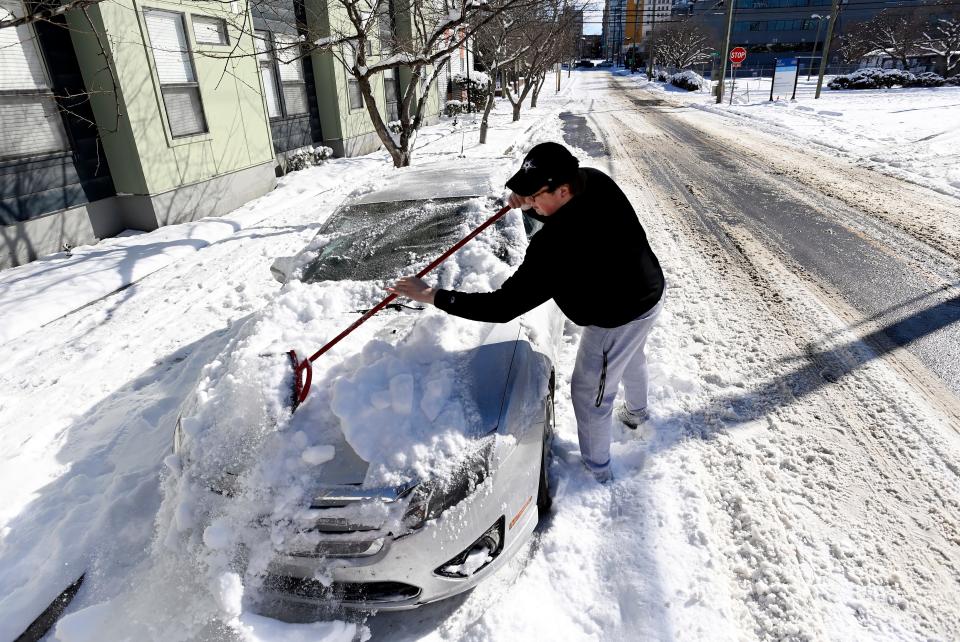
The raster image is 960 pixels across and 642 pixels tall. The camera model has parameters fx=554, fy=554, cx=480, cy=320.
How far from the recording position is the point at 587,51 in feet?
373

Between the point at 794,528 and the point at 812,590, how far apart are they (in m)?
0.35

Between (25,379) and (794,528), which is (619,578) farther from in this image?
(25,379)

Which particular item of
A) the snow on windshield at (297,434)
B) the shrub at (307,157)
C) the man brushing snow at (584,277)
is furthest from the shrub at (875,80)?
the snow on windshield at (297,434)

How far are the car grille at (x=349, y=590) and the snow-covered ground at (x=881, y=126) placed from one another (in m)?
9.90

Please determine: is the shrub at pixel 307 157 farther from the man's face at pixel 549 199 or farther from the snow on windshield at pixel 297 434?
the man's face at pixel 549 199

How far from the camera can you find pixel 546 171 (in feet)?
8.02

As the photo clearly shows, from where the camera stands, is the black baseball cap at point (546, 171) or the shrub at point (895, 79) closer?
the black baseball cap at point (546, 171)

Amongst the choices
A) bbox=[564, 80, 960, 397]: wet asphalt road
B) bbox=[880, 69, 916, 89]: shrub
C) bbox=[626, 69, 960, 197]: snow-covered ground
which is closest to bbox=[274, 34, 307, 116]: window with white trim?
bbox=[564, 80, 960, 397]: wet asphalt road

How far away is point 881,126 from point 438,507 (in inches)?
742

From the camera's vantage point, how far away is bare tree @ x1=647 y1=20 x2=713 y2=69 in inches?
2388

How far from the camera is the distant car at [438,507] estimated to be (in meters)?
2.08

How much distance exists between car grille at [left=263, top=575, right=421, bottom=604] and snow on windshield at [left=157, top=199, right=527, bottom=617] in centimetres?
12

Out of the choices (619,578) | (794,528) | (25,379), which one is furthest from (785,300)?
(25,379)

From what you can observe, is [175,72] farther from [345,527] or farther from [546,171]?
[345,527]
